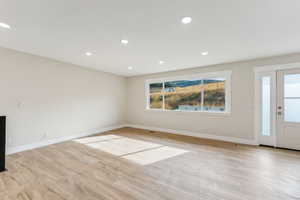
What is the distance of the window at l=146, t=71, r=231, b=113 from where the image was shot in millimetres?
4770

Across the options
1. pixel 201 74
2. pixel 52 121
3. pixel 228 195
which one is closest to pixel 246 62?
pixel 201 74

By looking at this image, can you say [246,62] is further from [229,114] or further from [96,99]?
[96,99]

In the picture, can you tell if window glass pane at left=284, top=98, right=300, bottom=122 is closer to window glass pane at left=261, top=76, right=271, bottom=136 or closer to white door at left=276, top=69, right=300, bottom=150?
white door at left=276, top=69, right=300, bottom=150

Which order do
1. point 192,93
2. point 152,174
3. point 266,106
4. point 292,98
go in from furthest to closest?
point 192,93
point 266,106
point 292,98
point 152,174

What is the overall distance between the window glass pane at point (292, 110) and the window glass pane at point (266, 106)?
0.34 m

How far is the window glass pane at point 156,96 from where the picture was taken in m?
6.37

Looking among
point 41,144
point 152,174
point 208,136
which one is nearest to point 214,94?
point 208,136

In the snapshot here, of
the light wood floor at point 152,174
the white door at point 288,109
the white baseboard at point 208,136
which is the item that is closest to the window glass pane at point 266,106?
the white door at point 288,109

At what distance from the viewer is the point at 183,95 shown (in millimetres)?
5691

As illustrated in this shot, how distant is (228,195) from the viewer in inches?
78.5

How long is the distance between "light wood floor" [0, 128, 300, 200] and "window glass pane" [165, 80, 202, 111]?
193 cm

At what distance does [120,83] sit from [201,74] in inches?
141

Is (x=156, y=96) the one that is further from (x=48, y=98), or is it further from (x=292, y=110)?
(x=292, y=110)

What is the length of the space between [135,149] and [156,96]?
121 inches
